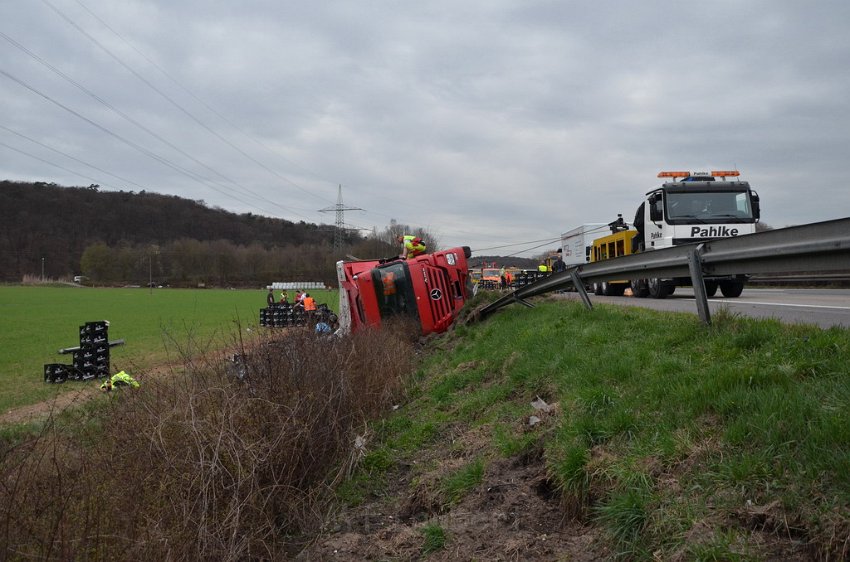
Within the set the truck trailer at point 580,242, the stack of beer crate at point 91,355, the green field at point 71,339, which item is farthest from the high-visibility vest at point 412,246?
the truck trailer at point 580,242

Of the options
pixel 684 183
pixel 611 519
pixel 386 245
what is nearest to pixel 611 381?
pixel 611 519

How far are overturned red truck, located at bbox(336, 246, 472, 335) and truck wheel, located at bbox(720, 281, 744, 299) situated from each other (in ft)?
19.8

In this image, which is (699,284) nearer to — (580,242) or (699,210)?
(699,210)

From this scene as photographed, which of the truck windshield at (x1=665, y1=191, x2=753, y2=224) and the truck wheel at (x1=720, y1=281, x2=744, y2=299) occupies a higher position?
the truck windshield at (x1=665, y1=191, x2=753, y2=224)

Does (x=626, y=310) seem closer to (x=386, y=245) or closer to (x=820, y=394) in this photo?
(x=820, y=394)

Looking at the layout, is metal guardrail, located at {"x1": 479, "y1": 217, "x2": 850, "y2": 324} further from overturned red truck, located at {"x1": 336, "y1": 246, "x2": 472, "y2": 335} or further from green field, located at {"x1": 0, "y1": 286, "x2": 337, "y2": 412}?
overturned red truck, located at {"x1": 336, "y1": 246, "x2": 472, "y2": 335}

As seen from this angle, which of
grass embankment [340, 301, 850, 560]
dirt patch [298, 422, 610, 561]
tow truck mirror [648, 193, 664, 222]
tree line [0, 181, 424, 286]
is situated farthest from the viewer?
tree line [0, 181, 424, 286]

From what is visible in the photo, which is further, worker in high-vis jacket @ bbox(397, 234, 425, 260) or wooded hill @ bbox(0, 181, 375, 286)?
wooded hill @ bbox(0, 181, 375, 286)

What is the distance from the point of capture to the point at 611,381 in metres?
4.89

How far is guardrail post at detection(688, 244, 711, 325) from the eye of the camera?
17.3 ft

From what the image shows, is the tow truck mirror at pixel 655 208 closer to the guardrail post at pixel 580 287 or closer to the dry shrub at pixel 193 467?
the guardrail post at pixel 580 287

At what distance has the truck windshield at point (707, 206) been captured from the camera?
15.2 metres

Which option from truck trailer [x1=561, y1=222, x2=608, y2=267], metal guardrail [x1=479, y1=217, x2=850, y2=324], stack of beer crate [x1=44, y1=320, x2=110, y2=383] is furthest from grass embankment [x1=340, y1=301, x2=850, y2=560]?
truck trailer [x1=561, y1=222, x2=608, y2=267]

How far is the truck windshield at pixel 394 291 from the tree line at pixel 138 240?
73369 millimetres
